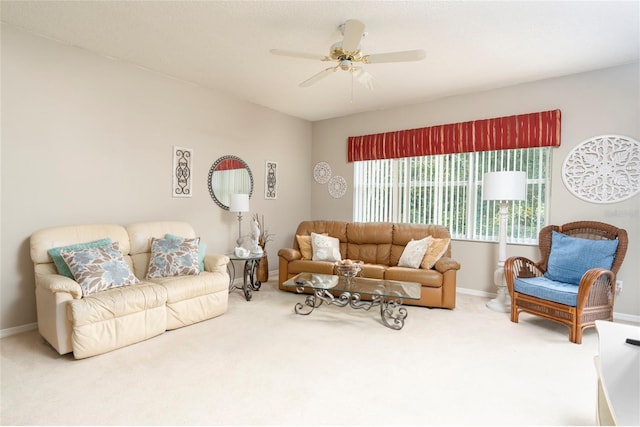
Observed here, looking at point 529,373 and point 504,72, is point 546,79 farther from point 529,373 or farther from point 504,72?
point 529,373

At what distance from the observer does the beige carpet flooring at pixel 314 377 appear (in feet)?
6.18

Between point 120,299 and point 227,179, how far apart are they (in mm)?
2325

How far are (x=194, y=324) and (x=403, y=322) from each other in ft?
6.63

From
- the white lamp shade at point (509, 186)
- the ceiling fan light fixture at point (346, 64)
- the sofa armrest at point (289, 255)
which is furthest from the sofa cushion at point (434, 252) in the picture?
the ceiling fan light fixture at point (346, 64)

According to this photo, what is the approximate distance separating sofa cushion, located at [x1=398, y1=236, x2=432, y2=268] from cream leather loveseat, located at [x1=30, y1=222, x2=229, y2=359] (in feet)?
7.01

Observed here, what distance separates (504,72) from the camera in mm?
3736

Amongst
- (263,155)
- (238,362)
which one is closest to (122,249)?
(238,362)

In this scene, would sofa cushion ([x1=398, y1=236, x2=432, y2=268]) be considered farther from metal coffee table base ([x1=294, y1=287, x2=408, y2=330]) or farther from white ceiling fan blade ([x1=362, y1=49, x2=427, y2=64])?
white ceiling fan blade ([x1=362, y1=49, x2=427, y2=64])

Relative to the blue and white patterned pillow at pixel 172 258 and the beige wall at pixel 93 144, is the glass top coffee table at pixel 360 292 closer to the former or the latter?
the blue and white patterned pillow at pixel 172 258

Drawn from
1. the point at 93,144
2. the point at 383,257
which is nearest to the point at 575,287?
the point at 383,257

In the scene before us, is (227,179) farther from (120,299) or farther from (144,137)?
A: (120,299)

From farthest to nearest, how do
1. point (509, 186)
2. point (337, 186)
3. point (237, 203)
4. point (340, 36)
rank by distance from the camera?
point (337, 186)
point (237, 203)
point (509, 186)
point (340, 36)

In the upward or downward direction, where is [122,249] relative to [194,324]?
upward

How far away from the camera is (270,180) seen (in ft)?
17.4
